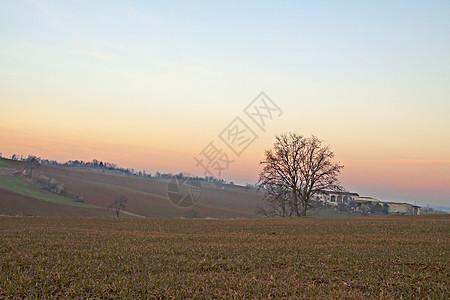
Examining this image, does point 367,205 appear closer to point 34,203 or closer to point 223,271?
point 34,203

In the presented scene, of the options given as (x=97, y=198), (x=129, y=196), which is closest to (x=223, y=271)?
(x=97, y=198)

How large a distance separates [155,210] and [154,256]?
328 ft

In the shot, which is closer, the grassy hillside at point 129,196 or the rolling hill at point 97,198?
the rolling hill at point 97,198

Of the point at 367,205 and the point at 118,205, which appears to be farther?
the point at 367,205

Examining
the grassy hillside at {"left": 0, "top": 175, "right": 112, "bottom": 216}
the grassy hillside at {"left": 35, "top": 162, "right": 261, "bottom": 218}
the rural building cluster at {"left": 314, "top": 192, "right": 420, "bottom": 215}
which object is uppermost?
the rural building cluster at {"left": 314, "top": 192, "right": 420, "bottom": 215}

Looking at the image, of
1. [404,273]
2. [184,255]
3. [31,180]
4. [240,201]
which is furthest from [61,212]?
[404,273]

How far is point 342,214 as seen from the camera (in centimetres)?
12575

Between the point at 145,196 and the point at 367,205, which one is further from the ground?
the point at 367,205

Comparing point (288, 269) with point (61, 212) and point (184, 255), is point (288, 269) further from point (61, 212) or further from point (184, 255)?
point (61, 212)

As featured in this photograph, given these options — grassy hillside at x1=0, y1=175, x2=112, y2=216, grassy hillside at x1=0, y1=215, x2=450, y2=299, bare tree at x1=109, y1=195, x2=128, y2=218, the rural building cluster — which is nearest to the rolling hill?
grassy hillside at x1=0, y1=175, x2=112, y2=216

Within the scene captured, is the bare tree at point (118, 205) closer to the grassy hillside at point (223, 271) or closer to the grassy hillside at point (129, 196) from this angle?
the grassy hillside at point (129, 196)

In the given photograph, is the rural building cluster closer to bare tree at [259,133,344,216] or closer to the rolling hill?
the rolling hill

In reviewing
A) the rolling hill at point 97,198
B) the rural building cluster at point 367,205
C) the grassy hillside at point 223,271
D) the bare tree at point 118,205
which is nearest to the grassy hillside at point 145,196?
the rolling hill at point 97,198

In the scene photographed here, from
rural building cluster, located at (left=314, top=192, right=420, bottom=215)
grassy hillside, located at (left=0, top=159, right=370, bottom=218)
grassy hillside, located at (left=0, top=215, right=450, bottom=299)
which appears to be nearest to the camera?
grassy hillside, located at (left=0, top=215, right=450, bottom=299)
